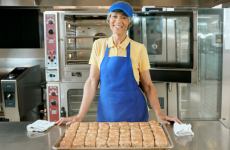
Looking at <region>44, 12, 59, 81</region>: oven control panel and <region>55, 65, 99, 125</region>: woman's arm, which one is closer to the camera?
<region>55, 65, 99, 125</region>: woman's arm

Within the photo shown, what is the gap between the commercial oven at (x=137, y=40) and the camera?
275 cm

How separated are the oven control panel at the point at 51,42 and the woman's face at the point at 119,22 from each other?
1.62 meters

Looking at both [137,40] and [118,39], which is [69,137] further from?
[137,40]

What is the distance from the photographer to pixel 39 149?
106 cm

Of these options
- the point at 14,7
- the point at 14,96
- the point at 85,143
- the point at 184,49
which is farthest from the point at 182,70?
the point at 14,7

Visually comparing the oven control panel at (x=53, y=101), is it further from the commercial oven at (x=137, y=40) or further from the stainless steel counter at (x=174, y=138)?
the stainless steel counter at (x=174, y=138)

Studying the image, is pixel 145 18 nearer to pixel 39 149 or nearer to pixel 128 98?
pixel 128 98

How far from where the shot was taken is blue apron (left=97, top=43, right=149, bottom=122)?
1.65 m

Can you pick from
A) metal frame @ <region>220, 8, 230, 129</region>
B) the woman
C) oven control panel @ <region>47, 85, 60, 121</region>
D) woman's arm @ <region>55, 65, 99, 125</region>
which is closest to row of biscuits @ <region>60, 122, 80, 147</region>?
woman's arm @ <region>55, 65, 99, 125</region>

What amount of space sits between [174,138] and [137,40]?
186 cm

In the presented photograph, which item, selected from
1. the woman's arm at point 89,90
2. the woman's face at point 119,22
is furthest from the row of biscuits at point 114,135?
the woman's face at point 119,22

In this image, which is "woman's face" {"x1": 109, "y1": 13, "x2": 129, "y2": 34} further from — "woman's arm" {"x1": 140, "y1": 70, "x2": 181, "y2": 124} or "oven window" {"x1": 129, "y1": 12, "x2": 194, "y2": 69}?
"oven window" {"x1": 129, "y1": 12, "x2": 194, "y2": 69}

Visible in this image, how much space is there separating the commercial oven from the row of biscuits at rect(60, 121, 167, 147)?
1.74m

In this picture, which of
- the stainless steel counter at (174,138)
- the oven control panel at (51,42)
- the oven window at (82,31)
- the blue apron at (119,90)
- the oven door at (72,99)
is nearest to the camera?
the stainless steel counter at (174,138)
